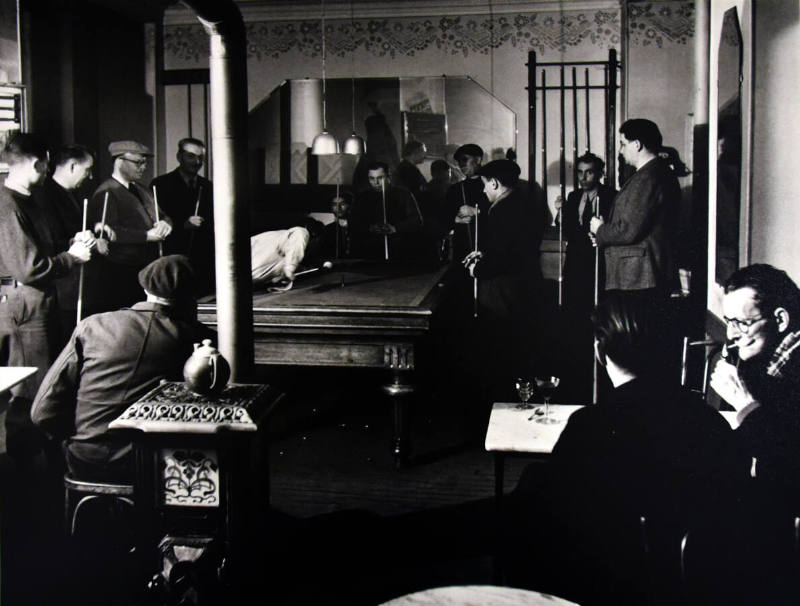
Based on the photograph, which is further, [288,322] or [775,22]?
[288,322]

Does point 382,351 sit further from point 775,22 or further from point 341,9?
point 341,9

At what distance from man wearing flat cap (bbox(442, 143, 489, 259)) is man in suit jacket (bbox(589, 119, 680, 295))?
237cm

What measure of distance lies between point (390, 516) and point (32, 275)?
1881 mm

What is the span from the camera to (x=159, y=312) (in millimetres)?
2996

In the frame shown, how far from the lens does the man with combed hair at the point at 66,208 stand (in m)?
3.92

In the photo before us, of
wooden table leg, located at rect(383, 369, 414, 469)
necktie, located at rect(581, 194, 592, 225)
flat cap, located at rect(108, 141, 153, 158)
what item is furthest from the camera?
necktie, located at rect(581, 194, 592, 225)

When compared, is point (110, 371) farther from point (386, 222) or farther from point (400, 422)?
point (386, 222)

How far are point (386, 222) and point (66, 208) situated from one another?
9.77ft

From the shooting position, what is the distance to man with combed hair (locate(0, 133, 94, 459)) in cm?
358

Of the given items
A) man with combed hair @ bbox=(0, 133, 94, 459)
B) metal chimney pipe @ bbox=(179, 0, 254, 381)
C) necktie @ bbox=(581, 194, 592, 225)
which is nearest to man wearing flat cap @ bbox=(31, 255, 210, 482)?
metal chimney pipe @ bbox=(179, 0, 254, 381)

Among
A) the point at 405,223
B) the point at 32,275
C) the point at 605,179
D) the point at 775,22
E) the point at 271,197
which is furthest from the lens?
the point at 271,197

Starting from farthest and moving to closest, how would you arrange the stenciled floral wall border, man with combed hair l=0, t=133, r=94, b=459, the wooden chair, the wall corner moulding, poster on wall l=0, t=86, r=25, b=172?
the wall corner moulding < the stenciled floral wall border < poster on wall l=0, t=86, r=25, b=172 < man with combed hair l=0, t=133, r=94, b=459 < the wooden chair

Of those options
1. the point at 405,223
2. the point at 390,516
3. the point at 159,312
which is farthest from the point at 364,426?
the point at 405,223

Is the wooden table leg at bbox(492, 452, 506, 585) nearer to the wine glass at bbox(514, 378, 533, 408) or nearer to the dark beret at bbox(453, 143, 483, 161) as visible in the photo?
the wine glass at bbox(514, 378, 533, 408)
